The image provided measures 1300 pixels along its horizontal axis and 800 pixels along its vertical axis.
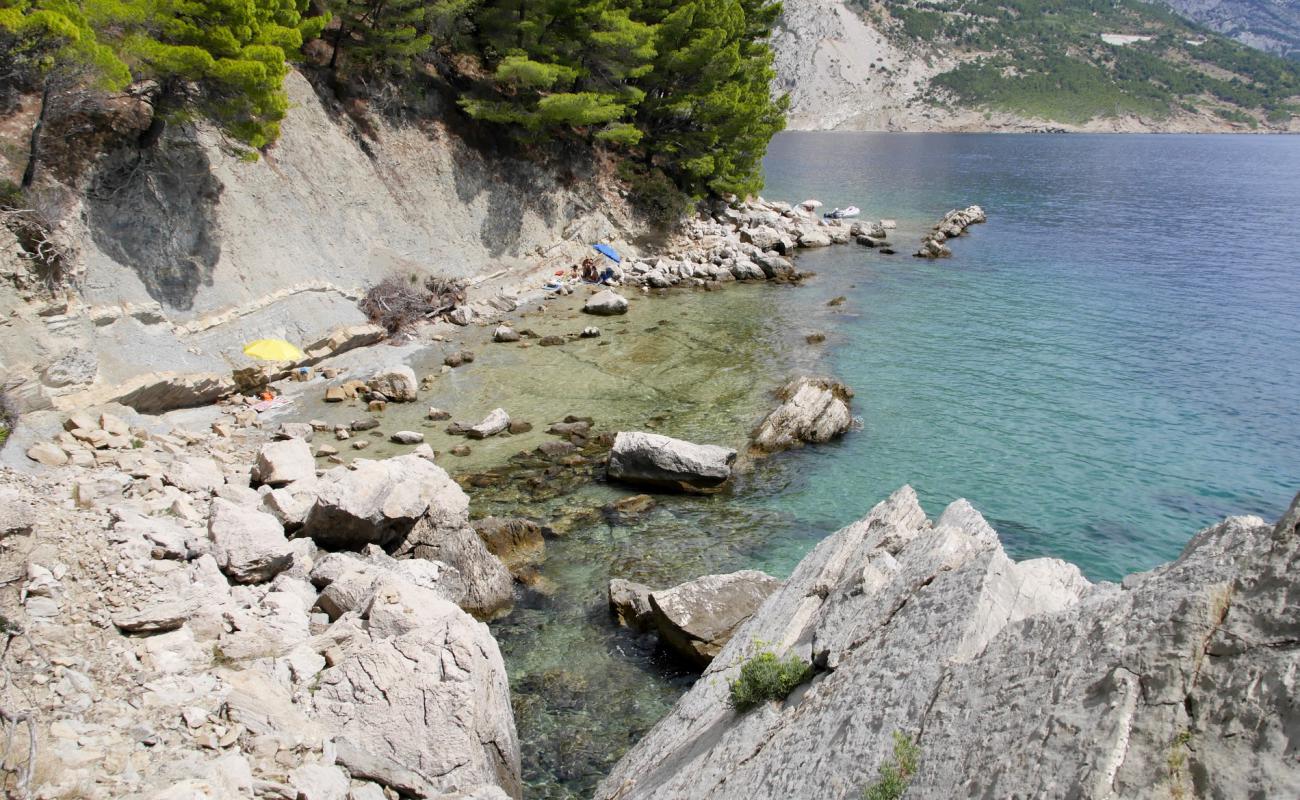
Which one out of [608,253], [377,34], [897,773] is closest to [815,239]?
[608,253]

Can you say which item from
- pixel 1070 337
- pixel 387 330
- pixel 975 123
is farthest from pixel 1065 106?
pixel 387 330

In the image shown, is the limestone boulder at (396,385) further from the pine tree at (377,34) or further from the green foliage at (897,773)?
the green foliage at (897,773)

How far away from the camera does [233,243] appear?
84.3ft

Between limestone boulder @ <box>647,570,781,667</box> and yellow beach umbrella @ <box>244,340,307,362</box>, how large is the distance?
16.3 meters

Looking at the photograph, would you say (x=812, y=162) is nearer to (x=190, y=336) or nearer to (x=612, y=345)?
(x=612, y=345)

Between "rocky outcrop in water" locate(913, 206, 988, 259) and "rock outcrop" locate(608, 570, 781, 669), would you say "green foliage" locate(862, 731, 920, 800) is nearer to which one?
"rock outcrop" locate(608, 570, 781, 669)

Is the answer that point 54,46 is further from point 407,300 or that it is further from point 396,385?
point 407,300

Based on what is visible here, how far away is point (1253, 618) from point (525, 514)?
46.2 ft

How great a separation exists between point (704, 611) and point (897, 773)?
6.67 m

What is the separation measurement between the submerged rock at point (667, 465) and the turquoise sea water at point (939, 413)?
0.55m

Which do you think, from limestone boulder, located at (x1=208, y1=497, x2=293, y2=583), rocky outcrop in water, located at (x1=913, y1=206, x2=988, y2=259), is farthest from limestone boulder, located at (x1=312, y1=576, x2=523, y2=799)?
rocky outcrop in water, located at (x1=913, y1=206, x2=988, y2=259)

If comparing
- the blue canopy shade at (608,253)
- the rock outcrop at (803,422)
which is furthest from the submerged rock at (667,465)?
the blue canopy shade at (608,253)

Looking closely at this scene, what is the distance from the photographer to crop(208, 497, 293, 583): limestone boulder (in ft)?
39.8

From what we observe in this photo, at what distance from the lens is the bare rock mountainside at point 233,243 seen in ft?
65.0
